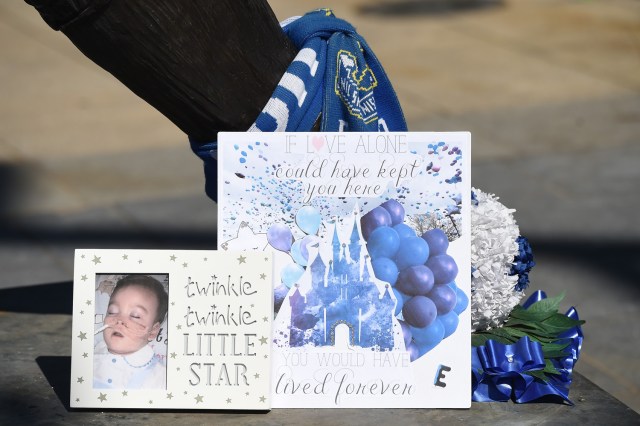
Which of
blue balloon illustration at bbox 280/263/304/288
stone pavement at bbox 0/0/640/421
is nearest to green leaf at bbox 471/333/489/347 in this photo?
blue balloon illustration at bbox 280/263/304/288

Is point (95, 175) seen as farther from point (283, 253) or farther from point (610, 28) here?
point (610, 28)

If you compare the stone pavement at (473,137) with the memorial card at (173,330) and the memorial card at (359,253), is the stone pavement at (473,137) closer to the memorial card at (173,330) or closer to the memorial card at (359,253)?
the memorial card at (173,330)

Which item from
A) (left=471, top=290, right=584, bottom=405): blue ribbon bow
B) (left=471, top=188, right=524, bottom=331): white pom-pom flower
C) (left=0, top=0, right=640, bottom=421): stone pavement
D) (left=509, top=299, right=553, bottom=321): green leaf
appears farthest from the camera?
(left=0, top=0, right=640, bottom=421): stone pavement

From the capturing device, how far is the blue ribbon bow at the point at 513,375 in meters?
2.55

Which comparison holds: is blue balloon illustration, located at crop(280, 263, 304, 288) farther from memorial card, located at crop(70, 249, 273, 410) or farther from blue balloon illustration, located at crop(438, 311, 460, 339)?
blue balloon illustration, located at crop(438, 311, 460, 339)

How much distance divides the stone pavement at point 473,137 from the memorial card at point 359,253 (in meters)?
0.93

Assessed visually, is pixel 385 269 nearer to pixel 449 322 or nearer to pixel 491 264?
pixel 449 322

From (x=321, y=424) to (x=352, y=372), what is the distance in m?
0.14

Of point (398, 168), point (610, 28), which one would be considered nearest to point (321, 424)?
point (398, 168)

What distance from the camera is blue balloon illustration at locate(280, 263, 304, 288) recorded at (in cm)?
248

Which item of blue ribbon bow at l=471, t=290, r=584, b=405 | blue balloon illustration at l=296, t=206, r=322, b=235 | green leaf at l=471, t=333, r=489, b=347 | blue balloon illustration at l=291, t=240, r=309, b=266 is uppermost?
blue balloon illustration at l=296, t=206, r=322, b=235

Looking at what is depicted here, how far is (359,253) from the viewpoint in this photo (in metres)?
2.49

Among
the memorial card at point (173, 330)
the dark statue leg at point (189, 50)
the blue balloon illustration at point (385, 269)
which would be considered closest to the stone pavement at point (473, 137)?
the memorial card at point (173, 330)

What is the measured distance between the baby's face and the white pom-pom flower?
0.77 metres
